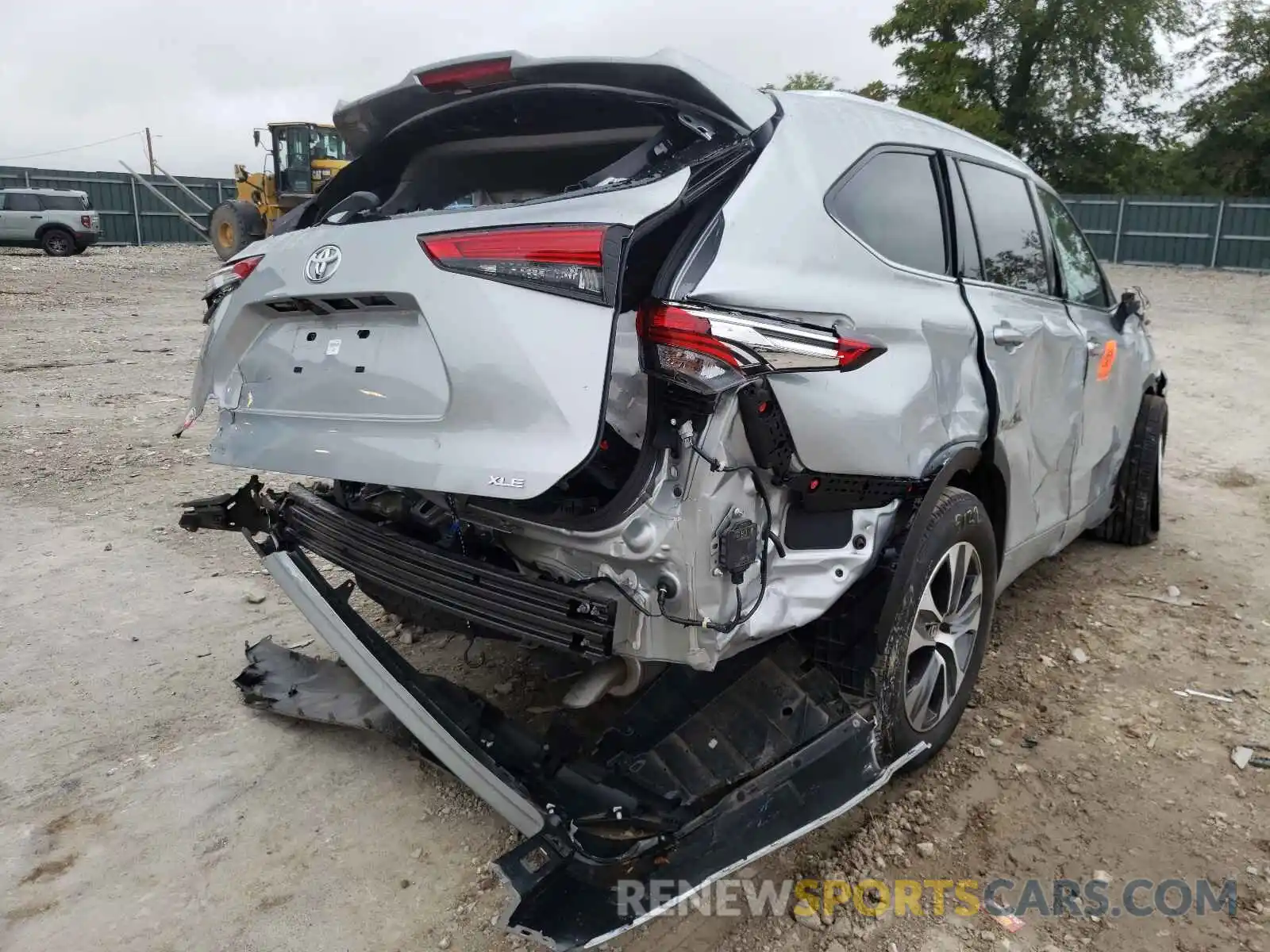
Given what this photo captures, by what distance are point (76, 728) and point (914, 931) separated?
278 cm

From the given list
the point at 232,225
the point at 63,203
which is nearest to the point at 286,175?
the point at 232,225

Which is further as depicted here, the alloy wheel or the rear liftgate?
the alloy wheel

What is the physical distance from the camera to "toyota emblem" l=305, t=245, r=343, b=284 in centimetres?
243

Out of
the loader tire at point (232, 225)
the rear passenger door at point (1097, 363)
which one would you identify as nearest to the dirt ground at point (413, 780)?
the rear passenger door at point (1097, 363)

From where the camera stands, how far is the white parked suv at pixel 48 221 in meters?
22.3

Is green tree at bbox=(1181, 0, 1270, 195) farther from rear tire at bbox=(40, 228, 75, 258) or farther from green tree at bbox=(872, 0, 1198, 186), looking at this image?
rear tire at bbox=(40, 228, 75, 258)

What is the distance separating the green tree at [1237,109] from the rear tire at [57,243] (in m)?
34.1

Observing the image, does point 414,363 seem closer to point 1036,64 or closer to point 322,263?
point 322,263

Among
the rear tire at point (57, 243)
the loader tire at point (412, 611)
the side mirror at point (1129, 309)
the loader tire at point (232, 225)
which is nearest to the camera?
the loader tire at point (412, 611)

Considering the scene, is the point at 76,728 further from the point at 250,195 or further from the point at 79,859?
the point at 250,195

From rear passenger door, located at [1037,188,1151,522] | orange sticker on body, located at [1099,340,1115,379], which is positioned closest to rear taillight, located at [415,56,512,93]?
rear passenger door, located at [1037,188,1151,522]

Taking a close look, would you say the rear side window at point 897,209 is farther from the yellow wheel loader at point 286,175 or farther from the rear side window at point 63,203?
the rear side window at point 63,203

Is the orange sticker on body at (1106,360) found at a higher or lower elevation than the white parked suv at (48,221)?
lower

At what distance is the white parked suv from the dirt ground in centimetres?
2105
